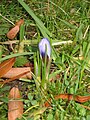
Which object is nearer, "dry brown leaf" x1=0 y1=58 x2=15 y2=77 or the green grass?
the green grass

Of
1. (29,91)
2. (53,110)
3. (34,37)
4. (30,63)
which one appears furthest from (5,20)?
(53,110)

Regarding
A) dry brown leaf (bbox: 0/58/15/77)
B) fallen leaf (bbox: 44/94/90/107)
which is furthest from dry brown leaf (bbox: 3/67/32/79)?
fallen leaf (bbox: 44/94/90/107)

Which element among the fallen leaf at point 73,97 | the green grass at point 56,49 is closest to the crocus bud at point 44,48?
the green grass at point 56,49

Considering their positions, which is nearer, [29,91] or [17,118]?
[17,118]

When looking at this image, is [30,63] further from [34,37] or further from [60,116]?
[60,116]

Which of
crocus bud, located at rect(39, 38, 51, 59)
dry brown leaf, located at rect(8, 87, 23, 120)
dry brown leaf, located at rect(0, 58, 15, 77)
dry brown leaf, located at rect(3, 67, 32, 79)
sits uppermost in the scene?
crocus bud, located at rect(39, 38, 51, 59)

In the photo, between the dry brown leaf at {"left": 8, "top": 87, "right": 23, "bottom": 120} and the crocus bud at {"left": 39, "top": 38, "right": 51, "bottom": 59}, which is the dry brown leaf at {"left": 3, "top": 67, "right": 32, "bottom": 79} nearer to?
the dry brown leaf at {"left": 8, "top": 87, "right": 23, "bottom": 120}

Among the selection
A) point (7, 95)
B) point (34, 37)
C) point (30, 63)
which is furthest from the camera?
point (34, 37)

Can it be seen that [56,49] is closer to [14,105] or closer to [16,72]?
[16,72]
